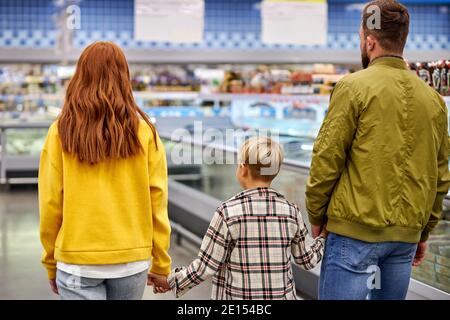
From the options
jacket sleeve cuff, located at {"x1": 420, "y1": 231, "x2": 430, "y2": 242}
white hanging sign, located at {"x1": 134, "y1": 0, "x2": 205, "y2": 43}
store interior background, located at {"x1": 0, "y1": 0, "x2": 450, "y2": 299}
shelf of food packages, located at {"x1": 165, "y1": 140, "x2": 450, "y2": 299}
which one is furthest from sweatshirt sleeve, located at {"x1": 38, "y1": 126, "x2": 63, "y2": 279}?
store interior background, located at {"x1": 0, "y1": 0, "x2": 450, "y2": 299}

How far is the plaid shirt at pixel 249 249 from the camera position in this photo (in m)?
2.27

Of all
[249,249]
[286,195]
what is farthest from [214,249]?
[286,195]

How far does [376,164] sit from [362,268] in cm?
31

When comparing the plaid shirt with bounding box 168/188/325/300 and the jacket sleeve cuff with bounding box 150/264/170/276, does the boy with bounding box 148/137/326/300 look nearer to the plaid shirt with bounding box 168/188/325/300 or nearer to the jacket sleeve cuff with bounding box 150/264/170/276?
the plaid shirt with bounding box 168/188/325/300

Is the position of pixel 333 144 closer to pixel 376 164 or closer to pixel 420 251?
pixel 376 164

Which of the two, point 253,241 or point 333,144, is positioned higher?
point 333,144

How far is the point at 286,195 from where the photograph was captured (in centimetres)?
468

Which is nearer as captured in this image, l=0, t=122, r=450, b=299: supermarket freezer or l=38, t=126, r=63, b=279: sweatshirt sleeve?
l=38, t=126, r=63, b=279: sweatshirt sleeve

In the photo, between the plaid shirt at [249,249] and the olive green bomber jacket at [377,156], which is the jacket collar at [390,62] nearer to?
the olive green bomber jacket at [377,156]

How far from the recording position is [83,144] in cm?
227

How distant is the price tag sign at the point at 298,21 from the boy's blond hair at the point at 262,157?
4437 mm

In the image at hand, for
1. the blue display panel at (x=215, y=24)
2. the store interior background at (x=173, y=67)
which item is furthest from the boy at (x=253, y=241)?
the blue display panel at (x=215, y=24)

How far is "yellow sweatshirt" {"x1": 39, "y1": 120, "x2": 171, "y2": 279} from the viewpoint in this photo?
2293 millimetres

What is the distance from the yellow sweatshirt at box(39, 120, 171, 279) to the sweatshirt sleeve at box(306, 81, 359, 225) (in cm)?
55
